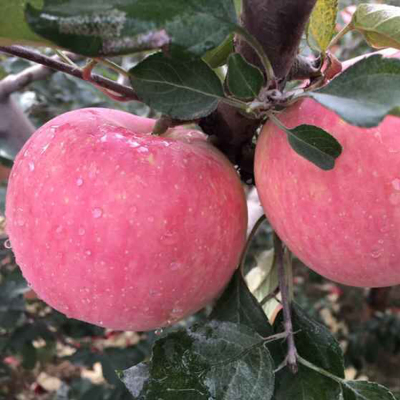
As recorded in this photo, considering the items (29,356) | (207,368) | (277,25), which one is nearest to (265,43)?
(277,25)

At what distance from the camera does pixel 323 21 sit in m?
0.52

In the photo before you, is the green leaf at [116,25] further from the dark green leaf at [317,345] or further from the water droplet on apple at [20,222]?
the dark green leaf at [317,345]

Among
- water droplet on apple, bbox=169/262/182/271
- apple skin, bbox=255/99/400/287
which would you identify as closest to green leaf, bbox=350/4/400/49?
apple skin, bbox=255/99/400/287

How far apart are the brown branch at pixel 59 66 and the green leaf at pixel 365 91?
0.82 feet

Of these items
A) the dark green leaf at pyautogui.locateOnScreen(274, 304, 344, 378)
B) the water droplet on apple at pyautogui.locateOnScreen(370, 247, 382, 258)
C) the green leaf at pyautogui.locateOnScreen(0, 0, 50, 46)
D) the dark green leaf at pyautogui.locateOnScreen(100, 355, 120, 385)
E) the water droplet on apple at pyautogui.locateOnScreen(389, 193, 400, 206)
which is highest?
the green leaf at pyautogui.locateOnScreen(0, 0, 50, 46)

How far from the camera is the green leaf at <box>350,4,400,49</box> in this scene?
52 cm

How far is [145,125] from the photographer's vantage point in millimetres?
657

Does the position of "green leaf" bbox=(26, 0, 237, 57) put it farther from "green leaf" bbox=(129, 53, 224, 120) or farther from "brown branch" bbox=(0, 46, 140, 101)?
"brown branch" bbox=(0, 46, 140, 101)

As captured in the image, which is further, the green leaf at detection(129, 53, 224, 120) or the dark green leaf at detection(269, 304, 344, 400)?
the dark green leaf at detection(269, 304, 344, 400)

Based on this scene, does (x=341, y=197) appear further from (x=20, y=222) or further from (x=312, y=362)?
(x=20, y=222)

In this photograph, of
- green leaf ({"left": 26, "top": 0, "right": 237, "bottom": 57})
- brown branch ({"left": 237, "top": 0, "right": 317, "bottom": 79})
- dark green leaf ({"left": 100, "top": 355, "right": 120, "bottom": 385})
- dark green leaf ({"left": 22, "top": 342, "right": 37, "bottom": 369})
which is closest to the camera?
green leaf ({"left": 26, "top": 0, "right": 237, "bottom": 57})

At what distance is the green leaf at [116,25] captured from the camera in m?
0.35

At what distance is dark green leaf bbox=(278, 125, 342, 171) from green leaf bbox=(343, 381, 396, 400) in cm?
26

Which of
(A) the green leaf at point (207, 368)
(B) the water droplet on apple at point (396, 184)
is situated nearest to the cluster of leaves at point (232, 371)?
(A) the green leaf at point (207, 368)
